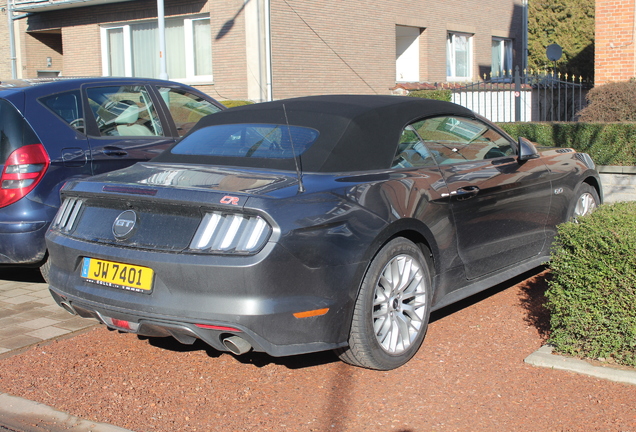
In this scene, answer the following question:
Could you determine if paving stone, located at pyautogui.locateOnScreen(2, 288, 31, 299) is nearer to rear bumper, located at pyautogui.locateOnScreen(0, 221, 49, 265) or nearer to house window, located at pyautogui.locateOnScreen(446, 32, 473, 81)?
rear bumper, located at pyautogui.locateOnScreen(0, 221, 49, 265)

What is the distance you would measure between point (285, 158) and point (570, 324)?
1980mm

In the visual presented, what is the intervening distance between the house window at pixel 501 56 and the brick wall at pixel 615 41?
13.7 meters

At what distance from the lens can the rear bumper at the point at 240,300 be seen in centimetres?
357

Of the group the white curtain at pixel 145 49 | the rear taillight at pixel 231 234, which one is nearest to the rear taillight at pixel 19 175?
the rear taillight at pixel 231 234

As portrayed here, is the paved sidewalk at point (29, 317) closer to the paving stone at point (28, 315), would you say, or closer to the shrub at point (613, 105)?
the paving stone at point (28, 315)

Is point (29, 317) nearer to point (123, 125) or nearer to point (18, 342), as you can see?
point (18, 342)

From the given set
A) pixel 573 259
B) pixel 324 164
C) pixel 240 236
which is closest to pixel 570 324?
pixel 573 259

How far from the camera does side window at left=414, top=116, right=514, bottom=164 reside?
496 cm

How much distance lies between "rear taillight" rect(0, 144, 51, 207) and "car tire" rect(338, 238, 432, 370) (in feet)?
10.2

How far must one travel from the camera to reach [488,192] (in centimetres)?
506

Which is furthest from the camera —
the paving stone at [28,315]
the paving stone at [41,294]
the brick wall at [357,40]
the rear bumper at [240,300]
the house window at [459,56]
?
the house window at [459,56]

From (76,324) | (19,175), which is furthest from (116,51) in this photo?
(76,324)

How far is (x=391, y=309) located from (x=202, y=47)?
15.8m

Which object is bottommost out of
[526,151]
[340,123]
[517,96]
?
[526,151]
